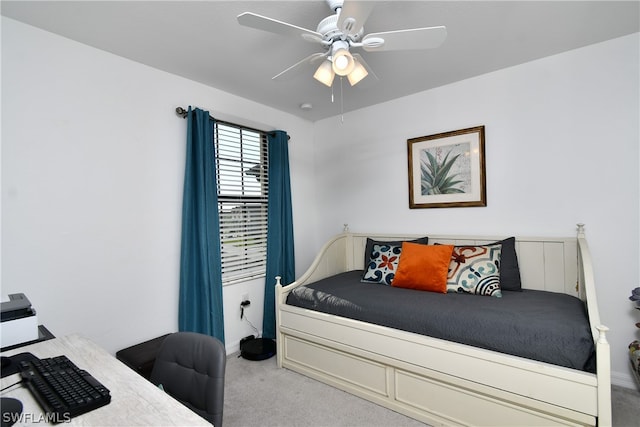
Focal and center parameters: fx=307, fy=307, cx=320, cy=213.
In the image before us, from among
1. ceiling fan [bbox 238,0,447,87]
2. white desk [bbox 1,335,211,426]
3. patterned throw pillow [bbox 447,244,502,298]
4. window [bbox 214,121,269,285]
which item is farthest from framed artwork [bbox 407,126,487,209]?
white desk [bbox 1,335,211,426]

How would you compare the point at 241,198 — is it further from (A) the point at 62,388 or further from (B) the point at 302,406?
(A) the point at 62,388

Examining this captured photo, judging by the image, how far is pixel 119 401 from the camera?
0.89 meters

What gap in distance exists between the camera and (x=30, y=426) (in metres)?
0.79

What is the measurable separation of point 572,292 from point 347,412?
1805mm

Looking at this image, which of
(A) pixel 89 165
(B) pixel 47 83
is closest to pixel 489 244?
(A) pixel 89 165

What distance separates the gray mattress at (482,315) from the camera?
1488 millimetres

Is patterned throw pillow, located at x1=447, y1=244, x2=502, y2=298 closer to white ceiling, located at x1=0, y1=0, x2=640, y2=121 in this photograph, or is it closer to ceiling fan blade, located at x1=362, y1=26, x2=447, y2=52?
white ceiling, located at x1=0, y1=0, x2=640, y2=121

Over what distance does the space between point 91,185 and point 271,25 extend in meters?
1.57

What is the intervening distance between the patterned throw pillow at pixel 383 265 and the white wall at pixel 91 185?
1.61 m

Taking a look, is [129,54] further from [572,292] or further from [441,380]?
[572,292]

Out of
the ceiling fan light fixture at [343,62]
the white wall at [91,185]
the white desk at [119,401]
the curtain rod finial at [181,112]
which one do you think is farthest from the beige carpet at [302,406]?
the curtain rod finial at [181,112]

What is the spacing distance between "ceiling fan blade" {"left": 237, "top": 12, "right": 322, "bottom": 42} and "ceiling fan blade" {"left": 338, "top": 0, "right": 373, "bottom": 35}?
6.4 inches

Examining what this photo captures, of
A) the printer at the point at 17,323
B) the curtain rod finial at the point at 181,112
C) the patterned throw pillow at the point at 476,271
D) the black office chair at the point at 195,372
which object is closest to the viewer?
the black office chair at the point at 195,372

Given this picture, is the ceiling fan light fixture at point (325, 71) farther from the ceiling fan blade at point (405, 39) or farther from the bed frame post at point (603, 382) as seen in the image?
the bed frame post at point (603, 382)
